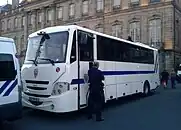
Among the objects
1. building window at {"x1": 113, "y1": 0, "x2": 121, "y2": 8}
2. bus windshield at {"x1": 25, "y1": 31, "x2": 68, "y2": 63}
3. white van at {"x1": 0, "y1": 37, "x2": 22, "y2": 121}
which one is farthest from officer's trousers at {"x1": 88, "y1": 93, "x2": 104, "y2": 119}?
building window at {"x1": 113, "y1": 0, "x2": 121, "y2": 8}

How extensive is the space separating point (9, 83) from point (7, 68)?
0.40 m

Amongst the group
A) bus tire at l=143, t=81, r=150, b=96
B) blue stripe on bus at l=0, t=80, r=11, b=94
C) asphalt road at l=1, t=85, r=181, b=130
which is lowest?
asphalt road at l=1, t=85, r=181, b=130

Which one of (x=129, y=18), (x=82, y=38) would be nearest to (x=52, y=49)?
(x=82, y=38)

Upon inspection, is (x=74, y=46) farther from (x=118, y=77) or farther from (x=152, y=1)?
(x=152, y=1)

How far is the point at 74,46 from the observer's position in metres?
9.27

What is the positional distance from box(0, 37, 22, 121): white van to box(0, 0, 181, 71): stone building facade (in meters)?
31.4

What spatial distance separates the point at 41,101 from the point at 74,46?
2.14 meters

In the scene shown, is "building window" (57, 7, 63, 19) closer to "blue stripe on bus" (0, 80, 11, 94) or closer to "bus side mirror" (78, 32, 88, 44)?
"bus side mirror" (78, 32, 88, 44)

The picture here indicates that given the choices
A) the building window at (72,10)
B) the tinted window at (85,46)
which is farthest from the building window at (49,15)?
the tinted window at (85,46)

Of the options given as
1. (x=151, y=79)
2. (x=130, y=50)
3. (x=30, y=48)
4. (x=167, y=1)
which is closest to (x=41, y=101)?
(x=30, y=48)

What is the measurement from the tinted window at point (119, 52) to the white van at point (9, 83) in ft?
13.3

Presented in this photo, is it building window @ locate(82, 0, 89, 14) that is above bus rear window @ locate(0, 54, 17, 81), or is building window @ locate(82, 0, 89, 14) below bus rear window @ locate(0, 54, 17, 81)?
above

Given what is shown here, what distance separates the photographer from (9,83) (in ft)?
23.5

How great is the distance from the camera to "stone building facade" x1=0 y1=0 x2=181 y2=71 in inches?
1469
